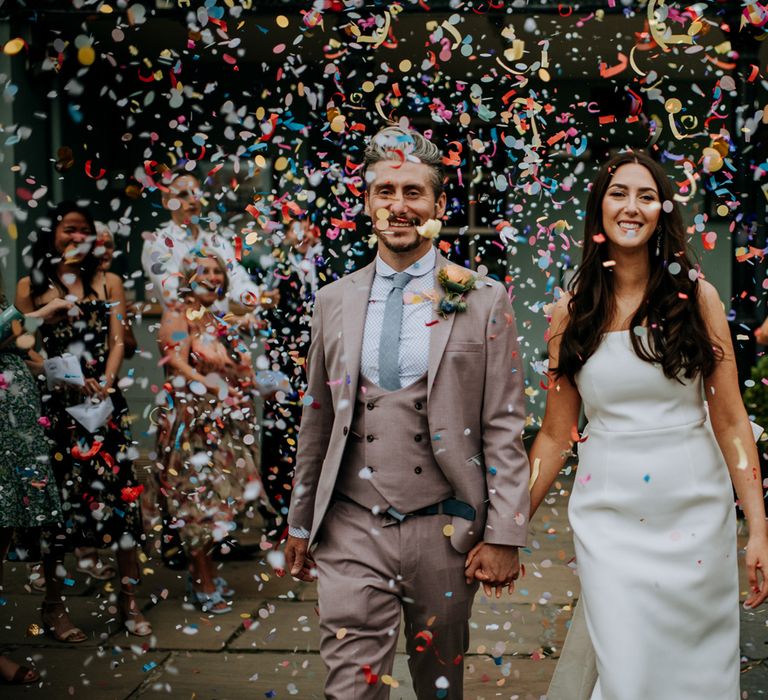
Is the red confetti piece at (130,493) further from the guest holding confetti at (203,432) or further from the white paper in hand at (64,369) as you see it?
the white paper in hand at (64,369)

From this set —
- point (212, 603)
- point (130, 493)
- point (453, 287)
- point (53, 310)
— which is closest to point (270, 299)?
point (53, 310)

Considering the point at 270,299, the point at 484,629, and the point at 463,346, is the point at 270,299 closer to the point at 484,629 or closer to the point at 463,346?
the point at 484,629

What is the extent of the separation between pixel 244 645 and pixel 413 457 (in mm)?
2265

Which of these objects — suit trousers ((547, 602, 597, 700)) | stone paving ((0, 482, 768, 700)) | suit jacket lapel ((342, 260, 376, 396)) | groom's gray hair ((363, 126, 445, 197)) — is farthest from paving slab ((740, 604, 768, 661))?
groom's gray hair ((363, 126, 445, 197))

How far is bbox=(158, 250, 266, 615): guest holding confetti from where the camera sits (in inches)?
210

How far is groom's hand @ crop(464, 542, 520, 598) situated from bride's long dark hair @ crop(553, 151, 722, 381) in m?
0.60

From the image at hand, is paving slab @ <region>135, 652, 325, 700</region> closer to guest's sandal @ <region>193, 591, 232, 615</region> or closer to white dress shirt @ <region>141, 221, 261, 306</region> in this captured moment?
guest's sandal @ <region>193, 591, 232, 615</region>

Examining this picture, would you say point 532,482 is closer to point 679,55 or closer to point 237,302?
point 237,302

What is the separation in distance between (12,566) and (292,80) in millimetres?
5445

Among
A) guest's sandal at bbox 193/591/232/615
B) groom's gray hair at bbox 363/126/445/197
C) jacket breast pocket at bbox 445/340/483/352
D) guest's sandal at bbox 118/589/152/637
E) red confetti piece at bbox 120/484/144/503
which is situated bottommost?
guest's sandal at bbox 193/591/232/615

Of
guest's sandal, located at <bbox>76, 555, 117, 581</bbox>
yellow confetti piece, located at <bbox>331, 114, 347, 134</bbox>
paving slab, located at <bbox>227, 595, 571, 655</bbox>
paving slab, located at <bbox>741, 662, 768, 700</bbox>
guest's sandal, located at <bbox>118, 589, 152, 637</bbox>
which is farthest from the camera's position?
guest's sandal, located at <bbox>76, 555, 117, 581</bbox>

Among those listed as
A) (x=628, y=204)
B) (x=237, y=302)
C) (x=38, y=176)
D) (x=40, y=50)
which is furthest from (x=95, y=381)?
(x=40, y=50)

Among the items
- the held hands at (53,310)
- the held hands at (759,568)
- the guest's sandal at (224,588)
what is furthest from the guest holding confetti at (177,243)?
the held hands at (759,568)

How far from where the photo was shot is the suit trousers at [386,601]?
2.83 meters
